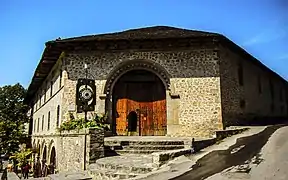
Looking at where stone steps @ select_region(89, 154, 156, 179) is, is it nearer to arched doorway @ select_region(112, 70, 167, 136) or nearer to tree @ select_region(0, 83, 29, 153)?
arched doorway @ select_region(112, 70, 167, 136)

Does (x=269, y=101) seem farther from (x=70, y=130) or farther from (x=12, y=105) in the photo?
(x=12, y=105)

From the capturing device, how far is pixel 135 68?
16.8 meters

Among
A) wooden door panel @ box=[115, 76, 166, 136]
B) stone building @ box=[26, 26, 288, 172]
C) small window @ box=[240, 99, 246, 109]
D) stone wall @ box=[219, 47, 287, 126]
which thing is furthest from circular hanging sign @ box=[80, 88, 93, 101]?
small window @ box=[240, 99, 246, 109]

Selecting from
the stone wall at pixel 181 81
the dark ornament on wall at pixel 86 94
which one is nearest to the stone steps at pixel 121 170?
the stone wall at pixel 181 81

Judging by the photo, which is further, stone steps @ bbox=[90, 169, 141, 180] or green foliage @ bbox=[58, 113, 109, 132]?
green foliage @ bbox=[58, 113, 109, 132]

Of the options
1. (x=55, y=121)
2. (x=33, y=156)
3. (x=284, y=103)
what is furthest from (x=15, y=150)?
(x=284, y=103)

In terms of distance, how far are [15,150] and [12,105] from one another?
1547cm

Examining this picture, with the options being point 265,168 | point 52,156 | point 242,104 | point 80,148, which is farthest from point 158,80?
point 265,168

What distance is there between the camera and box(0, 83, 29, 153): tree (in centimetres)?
3134

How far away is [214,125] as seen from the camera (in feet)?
51.1

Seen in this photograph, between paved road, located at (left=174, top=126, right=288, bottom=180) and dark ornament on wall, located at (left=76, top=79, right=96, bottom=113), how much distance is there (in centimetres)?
807

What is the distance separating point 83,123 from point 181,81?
5.78m

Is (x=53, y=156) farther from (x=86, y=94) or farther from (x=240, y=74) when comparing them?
(x=240, y=74)

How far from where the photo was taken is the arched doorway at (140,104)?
16.8 meters
